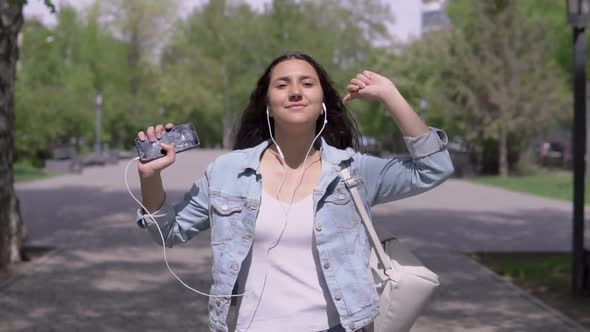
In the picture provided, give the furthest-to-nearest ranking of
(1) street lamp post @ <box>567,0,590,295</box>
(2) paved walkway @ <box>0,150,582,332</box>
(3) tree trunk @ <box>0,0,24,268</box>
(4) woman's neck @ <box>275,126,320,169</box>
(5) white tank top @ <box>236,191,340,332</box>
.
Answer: (3) tree trunk @ <box>0,0,24,268</box>
(1) street lamp post @ <box>567,0,590,295</box>
(2) paved walkway @ <box>0,150,582,332</box>
(4) woman's neck @ <box>275,126,320,169</box>
(5) white tank top @ <box>236,191,340,332</box>

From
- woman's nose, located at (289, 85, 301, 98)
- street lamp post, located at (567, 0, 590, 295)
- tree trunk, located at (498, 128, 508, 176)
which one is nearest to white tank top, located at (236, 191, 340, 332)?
woman's nose, located at (289, 85, 301, 98)

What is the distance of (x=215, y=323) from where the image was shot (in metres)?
3.07

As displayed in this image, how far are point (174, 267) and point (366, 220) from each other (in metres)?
7.51

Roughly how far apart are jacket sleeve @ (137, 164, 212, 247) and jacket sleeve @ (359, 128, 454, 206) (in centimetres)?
54

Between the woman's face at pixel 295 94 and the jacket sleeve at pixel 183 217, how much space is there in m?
0.31

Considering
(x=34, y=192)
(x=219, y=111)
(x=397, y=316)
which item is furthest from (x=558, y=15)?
(x=219, y=111)

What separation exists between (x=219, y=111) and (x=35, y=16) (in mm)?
47593

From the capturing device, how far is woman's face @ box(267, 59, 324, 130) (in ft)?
10.1

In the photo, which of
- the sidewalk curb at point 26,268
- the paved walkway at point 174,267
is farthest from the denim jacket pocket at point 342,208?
the sidewalk curb at point 26,268

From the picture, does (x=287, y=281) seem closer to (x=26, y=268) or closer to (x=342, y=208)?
(x=342, y=208)

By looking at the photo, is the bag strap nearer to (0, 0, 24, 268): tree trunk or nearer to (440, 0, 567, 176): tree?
(0, 0, 24, 268): tree trunk

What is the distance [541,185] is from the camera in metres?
28.2

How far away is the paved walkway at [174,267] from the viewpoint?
7.35m

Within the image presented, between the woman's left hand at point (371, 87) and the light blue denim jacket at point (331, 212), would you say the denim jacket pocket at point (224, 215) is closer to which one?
the light blue denim jacket at point (331, 212)
